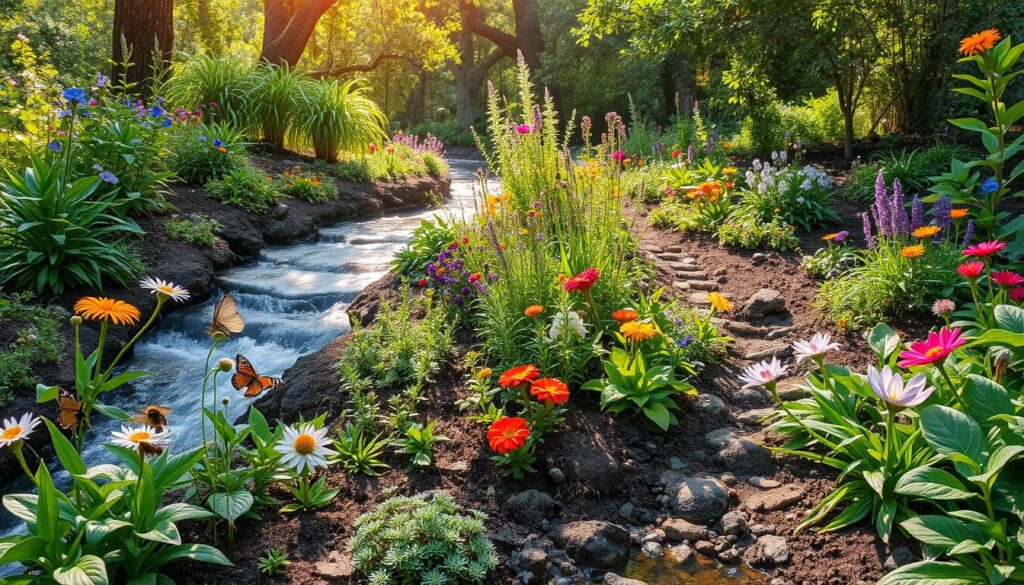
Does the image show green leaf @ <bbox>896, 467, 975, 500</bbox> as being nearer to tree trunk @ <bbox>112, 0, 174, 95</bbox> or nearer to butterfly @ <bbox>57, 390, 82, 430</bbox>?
butterfly @ <bbox>57, 390, 82, 430</bbox>

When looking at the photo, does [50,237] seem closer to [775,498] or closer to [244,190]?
[244,190]

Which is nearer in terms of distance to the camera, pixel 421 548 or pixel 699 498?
pixel 421 548

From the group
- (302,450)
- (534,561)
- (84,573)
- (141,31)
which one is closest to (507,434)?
(534,561)

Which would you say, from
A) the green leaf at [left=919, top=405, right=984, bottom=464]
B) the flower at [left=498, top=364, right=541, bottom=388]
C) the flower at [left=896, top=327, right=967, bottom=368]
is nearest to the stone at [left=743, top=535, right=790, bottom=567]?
the green leaf at [left=919, top=405, right=984, bottom=464]

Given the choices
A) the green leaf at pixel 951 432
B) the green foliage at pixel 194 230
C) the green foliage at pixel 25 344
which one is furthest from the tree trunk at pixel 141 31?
the green leaf at pixel 951 432

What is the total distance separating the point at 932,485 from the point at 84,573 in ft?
7.74

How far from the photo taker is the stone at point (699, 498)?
256 centimetres

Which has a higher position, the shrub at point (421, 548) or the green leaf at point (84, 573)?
the green leaf at point (84, 573)

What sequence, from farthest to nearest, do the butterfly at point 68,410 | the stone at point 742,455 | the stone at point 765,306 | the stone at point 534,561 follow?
the stone at point 765,306 < the stone at point 742,455 < the stone at point 534,561 < the butterfly at point 68,410

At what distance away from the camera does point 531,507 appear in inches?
100

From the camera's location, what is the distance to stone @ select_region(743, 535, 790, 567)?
2289 mm

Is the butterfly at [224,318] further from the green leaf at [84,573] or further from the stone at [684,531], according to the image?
the stone at [684,531]

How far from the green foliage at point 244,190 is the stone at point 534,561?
6283 millimetres

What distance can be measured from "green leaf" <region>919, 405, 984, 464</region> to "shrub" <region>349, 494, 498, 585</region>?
1391 mm
